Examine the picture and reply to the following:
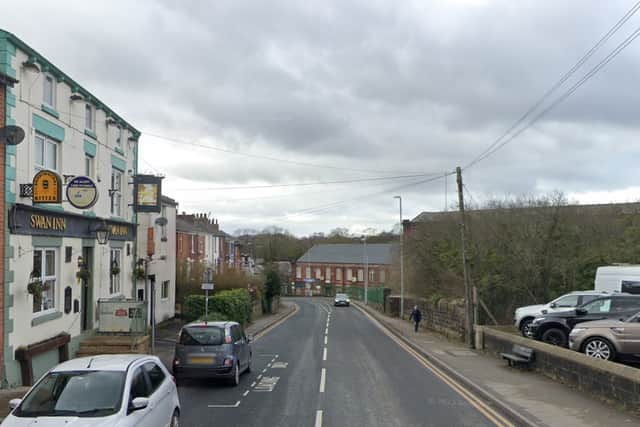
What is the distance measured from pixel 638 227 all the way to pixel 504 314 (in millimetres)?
8103

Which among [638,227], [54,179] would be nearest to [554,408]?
[54,179]

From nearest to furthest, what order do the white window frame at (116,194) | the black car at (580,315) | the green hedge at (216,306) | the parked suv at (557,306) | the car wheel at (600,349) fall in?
the car wheel at (600,349)
the black car at (580,315)
the parked suv at (557,306)
the white window frame at (116,194)
the green hedge at (216,306)

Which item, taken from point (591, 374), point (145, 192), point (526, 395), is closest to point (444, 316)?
point (145, 192)

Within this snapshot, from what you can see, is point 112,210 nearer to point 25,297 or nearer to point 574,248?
point 25,297

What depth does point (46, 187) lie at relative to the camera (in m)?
13.9

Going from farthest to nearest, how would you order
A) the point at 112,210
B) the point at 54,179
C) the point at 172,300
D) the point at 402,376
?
the point at 172,300
the point at 112,210
the point at 402,376
the point at 54,179

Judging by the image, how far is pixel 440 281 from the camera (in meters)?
38.6

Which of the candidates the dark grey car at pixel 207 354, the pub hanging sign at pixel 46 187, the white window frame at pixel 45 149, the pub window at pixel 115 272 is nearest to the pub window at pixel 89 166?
the white window frame at pixel 45 149

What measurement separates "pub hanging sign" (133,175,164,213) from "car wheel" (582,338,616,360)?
16.2m

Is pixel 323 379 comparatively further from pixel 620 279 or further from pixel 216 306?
pixel 216 306

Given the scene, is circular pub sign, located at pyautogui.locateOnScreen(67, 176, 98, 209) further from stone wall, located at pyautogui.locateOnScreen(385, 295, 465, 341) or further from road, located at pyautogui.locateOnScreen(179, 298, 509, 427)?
stone wall, located at pyautogui.locateOnScreen(385, 295, 465, 341)

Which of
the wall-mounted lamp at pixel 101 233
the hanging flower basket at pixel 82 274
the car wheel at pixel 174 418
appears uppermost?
the wall-mounted lamp at pixel 101 233

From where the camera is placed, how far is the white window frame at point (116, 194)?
2223 cm

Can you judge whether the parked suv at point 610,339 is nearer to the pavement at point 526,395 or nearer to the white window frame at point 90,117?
the pavement at point 526,395
